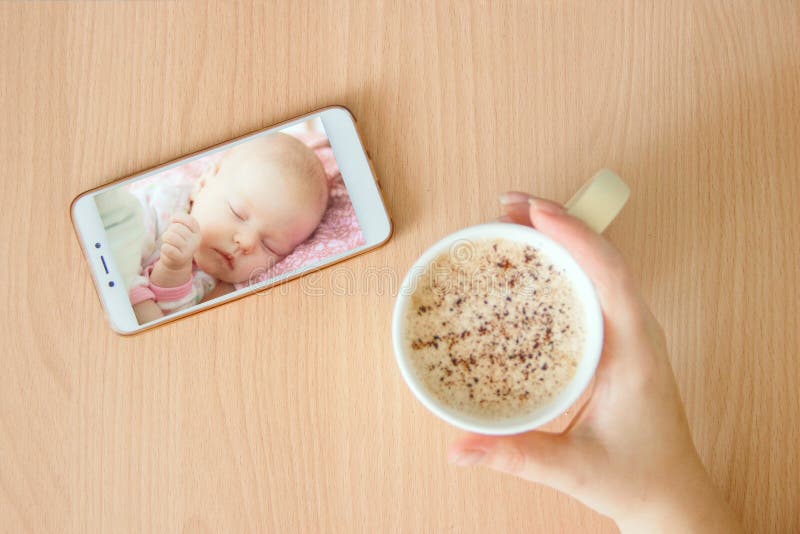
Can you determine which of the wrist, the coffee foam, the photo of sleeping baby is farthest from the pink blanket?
the wrist

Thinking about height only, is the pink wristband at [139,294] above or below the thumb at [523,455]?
above

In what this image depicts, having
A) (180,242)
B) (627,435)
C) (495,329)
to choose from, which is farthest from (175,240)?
(627,435)

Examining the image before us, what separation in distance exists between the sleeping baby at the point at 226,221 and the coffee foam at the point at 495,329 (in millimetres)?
173

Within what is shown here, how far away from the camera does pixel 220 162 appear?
59 cm

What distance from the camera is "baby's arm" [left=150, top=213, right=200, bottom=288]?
1.90 ft

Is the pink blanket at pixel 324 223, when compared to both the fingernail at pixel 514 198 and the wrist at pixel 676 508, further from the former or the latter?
the wrist at pixel 676 508

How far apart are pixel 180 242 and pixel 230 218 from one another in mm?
53

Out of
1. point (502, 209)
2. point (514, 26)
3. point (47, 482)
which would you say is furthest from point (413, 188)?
point (47, 482)

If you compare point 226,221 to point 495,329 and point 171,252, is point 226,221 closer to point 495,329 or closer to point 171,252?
point 171,252

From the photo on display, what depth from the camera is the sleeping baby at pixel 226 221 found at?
1.91 ft

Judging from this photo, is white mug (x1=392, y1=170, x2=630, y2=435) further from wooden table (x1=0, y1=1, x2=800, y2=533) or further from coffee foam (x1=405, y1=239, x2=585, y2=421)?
wooden table (x1=0, y1=1, x2=800, y2=533)

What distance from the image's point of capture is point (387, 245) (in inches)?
22.9

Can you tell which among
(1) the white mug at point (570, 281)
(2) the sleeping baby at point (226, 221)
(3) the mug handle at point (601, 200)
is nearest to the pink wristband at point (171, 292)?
(2) the sleeping baby at point (226, 221)

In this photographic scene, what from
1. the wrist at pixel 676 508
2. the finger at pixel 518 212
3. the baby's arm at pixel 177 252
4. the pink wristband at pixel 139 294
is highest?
the finger at pixel 518 212
